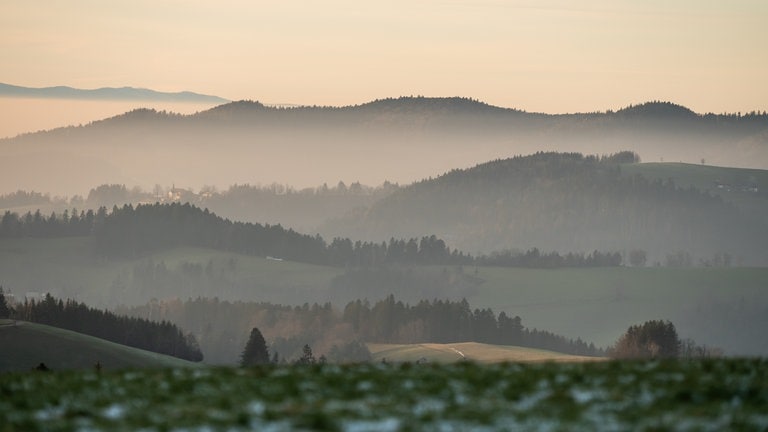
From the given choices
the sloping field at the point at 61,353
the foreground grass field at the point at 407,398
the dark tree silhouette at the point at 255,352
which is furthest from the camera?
the dark tree silhouette at the point at 255,352

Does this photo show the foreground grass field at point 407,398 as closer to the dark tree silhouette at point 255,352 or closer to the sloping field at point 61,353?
the sloping field at point 61,353

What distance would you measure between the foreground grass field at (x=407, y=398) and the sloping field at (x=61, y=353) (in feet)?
388

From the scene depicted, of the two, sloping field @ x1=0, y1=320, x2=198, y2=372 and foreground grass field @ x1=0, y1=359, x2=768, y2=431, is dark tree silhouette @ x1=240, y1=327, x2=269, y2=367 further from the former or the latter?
foreground grass field @ x1=0, y1=359, x2=768, y2=431

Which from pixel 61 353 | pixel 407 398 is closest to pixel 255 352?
pixel 61 353

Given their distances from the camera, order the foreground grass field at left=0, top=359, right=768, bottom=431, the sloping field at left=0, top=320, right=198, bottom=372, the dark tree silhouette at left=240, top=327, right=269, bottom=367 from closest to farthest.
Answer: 1. the foreground grass field at left=0, top=359, right=768, bottom=431
2. the sloping field at left=0, top=320, right=198, bottom=372
3. the dark tree silhouette at left=240, top=327, right=269, bottom=367

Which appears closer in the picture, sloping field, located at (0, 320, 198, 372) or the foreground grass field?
the foreground grass field

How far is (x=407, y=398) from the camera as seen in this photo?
3412 centimetres

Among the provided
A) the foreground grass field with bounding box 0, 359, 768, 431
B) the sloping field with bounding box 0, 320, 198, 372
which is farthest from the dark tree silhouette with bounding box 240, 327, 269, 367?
the foreground grass field with bounding box 0, 359, 768, 431

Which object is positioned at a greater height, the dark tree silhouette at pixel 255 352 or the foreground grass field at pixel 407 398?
the foreground grass field at pixel 407 398

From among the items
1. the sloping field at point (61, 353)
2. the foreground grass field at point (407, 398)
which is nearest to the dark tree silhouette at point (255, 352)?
the sloping field at point (61, 353)

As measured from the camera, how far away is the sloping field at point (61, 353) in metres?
158

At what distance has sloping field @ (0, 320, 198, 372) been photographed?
6230 inches

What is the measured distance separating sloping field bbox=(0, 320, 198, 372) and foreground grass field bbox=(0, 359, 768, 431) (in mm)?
118219

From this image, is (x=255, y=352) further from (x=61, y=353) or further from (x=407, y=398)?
(x=407, y=398)
